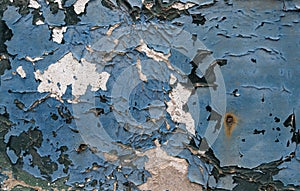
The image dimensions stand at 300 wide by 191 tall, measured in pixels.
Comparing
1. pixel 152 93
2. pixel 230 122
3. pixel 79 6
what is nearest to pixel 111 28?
pixel 79 6

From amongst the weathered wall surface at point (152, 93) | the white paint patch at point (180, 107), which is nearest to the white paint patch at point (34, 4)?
the weathered wall surface at point (152, 93)

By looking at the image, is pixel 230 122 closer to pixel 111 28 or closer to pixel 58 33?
pixel 111 28

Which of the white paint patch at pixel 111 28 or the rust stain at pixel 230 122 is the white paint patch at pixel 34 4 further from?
the rust stain at pixel 230 122

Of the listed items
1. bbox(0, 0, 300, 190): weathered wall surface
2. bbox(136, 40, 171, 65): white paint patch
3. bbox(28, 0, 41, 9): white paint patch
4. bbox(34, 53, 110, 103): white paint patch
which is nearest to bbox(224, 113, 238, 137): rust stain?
bbox(0, 0, 300, 190): weathered wall surface

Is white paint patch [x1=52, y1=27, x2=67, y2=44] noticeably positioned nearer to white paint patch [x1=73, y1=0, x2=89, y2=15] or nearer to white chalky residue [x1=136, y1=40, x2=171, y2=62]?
white paint patch [x1=73, y1=0, x2=89, y2=15]

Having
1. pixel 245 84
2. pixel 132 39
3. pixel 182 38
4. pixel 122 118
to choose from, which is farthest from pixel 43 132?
pixel 245 84

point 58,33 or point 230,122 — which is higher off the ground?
point 58,33
